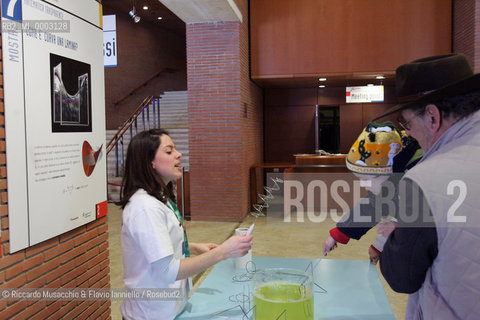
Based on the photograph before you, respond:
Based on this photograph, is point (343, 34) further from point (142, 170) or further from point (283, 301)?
point (283, 301)

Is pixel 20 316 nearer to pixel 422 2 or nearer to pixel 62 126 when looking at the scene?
pixel 62 126

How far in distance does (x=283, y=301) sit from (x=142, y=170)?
889mm

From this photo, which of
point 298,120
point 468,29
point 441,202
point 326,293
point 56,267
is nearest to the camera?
point 441,202

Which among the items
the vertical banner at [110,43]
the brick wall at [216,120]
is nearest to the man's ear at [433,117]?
the brick wall at [216,120]

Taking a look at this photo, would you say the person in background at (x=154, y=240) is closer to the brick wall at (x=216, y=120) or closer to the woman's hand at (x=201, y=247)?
the woman's hand at (x=201, y=247)

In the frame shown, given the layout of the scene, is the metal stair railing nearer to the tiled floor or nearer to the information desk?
the tiled floor

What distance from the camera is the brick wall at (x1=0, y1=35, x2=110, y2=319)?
1820 mm

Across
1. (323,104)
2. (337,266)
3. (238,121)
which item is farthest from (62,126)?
(323,104)

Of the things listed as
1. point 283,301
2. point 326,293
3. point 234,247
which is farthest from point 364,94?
point 283,301

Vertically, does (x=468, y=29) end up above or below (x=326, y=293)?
above

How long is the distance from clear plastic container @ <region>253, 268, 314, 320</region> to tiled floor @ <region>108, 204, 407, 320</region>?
276 cm

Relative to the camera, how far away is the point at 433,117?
1.16 metres

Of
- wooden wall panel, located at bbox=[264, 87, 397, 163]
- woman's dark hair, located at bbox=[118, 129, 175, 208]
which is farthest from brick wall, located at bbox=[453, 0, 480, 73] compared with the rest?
woman's dark hair, located at bbox=[118, 129, 175, 208]

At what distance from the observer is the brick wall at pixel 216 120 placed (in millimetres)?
6828
